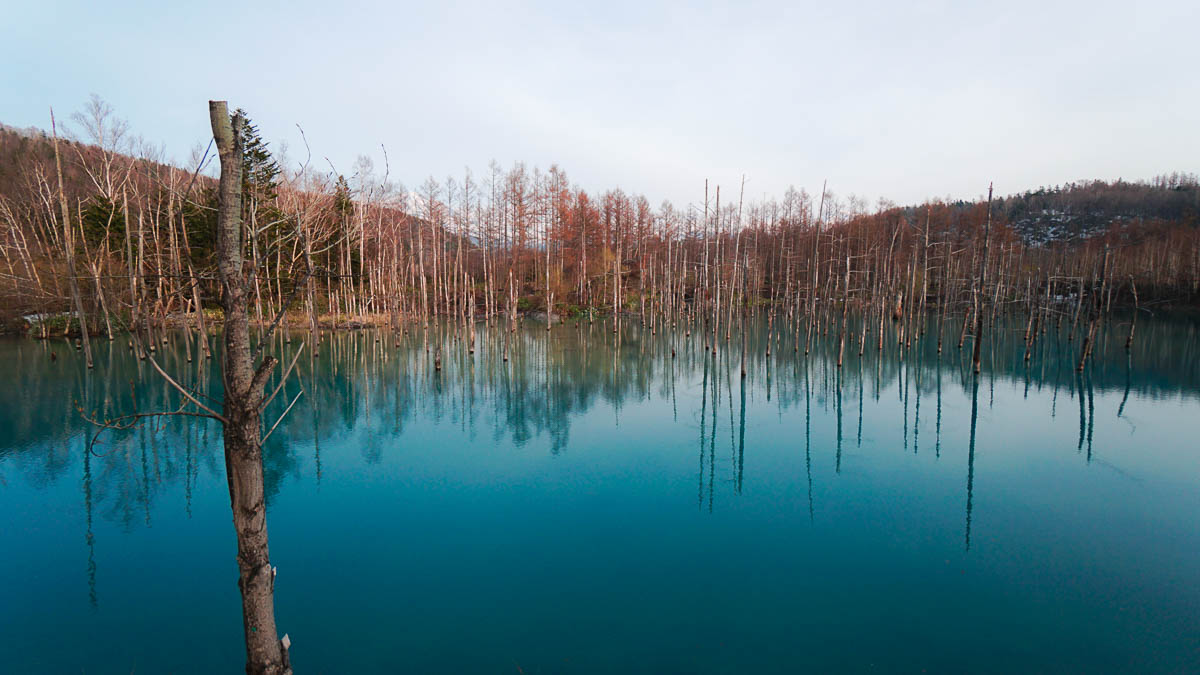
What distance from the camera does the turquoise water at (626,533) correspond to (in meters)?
5.30

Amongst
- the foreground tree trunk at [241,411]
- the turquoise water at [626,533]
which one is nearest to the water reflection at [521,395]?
the turquoise water at [626,533]

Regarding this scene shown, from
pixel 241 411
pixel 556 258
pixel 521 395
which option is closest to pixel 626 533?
pixel 241 411

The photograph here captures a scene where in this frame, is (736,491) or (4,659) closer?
(4,659)

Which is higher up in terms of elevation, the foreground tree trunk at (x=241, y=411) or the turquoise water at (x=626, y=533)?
the foreground tree trunk at (x=241, y=411)

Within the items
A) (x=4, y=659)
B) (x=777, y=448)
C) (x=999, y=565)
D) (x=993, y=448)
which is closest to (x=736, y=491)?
(x=777, y=448)

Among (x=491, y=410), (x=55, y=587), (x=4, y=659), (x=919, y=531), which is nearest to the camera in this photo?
(x=4, y=659)

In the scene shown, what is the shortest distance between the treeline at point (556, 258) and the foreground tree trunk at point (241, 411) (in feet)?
48.1

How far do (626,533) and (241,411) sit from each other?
226 inches

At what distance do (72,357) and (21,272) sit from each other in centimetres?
851

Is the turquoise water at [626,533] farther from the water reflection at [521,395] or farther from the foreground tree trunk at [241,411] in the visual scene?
the foreground tree trunk at [241,411]

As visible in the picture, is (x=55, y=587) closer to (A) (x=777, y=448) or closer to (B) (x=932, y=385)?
(A) (x=777, y=448)

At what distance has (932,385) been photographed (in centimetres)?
1678

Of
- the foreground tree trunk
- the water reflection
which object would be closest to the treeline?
the water reflection

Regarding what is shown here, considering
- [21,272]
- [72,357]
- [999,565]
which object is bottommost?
[999,565]
